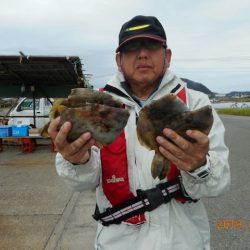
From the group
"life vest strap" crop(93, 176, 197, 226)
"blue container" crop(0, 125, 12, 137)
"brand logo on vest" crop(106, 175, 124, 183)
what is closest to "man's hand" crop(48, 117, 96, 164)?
"brand logo on vest" crop(106, 175, 124, 183)

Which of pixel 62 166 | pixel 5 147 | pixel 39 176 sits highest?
pixel 62 166

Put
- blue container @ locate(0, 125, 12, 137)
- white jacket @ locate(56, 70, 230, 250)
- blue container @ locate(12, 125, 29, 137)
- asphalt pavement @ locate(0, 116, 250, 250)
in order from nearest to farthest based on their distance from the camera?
white jacket @ locate(56, 70, 230, 250)
asphalt pavement @ locate(0, 116, 250, 250)
blue container @ locate(12, 125, 29, 137)
blue container @ locate(0, 125, 12, 137)

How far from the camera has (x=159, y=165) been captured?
2.31 metres

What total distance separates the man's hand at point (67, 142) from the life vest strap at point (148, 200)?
509 mm

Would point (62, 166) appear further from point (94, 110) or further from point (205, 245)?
point (205, 245)

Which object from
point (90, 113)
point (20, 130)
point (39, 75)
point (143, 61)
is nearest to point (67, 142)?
point (90, 113)

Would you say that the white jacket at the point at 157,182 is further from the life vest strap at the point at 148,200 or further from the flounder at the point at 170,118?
the flounder at the point at 170,118

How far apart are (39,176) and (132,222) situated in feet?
23.3

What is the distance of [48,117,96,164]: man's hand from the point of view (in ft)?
7.35

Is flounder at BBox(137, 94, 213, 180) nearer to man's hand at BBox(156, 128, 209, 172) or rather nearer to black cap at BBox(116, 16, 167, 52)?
man's hand at BBox(156, 128, 209, 172)

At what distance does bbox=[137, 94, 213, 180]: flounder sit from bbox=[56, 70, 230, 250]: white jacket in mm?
393

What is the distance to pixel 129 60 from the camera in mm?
2857

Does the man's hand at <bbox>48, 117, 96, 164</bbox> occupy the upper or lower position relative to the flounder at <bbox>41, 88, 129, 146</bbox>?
lower

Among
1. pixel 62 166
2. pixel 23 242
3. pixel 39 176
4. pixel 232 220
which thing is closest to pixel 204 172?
pixel 62 166
